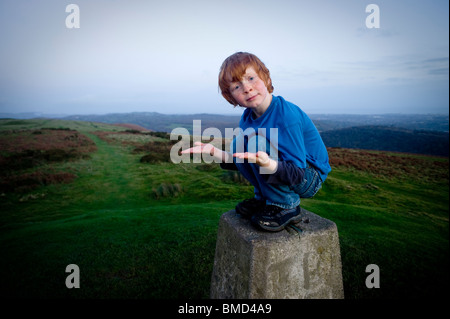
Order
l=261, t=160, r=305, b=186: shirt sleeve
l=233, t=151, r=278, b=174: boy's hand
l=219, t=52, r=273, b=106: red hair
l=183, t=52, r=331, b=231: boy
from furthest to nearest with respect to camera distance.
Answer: l=219, t=52, r=273, b=106: red hair < l=183, t=52, r=331, b=231: boy < l=261, t=160, r=305, b=186: shirt sleeve < l=233, t=151, r=278, b=174: boy's hand

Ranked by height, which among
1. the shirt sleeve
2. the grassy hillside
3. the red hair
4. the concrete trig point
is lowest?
the grassy hillside

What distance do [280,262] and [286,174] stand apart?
0.90m

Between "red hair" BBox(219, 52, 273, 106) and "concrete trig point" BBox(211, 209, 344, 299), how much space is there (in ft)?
5.02

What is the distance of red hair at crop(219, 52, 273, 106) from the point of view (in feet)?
6.86

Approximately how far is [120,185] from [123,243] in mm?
5623

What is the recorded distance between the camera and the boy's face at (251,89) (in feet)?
6.95

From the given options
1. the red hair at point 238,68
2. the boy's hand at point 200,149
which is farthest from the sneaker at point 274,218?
the red hair at point 238,68

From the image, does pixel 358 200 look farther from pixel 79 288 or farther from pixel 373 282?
pixel 79 288

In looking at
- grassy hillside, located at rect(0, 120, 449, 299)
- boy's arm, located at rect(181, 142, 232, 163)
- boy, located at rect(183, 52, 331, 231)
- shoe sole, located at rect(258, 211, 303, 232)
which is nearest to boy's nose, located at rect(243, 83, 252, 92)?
boy, located at rect(183, 52, 331, 231)

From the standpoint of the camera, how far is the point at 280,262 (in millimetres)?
2033

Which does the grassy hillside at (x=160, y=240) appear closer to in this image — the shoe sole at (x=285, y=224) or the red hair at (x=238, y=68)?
the shoe sole at (x=285, y=224)

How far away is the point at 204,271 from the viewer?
326cm

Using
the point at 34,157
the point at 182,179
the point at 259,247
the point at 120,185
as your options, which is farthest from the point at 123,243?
the point at 34,157

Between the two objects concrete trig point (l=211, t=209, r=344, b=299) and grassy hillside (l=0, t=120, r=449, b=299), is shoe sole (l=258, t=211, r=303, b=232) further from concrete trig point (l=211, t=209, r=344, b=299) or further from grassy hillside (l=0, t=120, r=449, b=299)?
grassy hillside (l=0, t=120, r=449, b=299)
